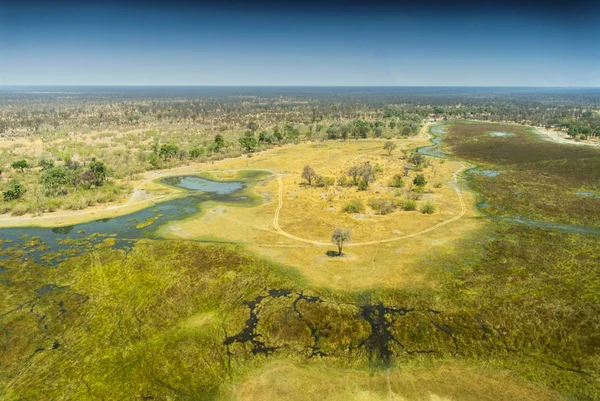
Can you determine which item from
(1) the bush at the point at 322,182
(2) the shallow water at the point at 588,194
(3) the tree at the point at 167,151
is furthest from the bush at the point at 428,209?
(3) the tree at the point at 167,151

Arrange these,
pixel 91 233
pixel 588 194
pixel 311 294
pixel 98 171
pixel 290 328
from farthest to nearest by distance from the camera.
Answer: pixel 98 171 → pixel 588 194 → pixel 91 233 → pixel 311 294 → pixel 290 328

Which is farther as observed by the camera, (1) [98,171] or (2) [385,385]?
(1) [98,171]

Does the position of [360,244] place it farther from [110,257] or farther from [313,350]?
[110,257]

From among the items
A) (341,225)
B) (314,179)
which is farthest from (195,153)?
(341,225)

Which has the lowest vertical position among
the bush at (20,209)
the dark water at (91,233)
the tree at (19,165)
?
the dark water at (91,233)

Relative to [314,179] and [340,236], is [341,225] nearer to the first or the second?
[340,236]

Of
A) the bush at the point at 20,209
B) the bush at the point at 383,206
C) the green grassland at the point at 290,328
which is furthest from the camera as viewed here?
the bush at the point at 20,209

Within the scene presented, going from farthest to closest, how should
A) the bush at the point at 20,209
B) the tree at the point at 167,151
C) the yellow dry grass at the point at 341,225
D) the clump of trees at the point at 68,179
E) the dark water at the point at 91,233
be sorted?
1. the tree at the point at 167,151
2. the clump of trees at the point at 68,179
3. the bush at the point at 20,209
4. the dark water at the point at 91,233
5. the yellow dry grass at the point at 341,225

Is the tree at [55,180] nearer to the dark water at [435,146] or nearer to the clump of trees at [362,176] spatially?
the clump of trees at [362,176]

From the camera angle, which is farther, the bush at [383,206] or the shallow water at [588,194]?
the shallow water at [588,194]
